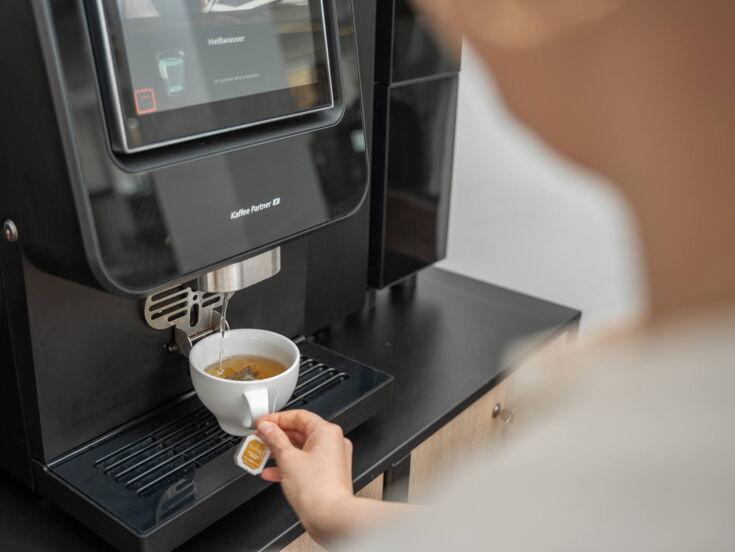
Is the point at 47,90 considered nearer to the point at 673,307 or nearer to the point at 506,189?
the point at 673,307

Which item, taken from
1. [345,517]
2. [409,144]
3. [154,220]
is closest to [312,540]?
[345,517]

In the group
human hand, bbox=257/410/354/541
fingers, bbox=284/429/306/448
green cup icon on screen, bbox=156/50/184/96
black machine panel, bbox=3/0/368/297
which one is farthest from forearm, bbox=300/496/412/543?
green cup icon on screen, bbox=156/50/184/96

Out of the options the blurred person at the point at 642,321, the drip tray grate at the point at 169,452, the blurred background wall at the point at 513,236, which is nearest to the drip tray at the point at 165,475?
the drip tray grate at the point at 169,452

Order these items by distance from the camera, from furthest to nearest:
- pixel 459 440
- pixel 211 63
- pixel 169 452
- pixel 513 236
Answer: pixel 513 236 → pixel 459 440 → pixel 169 452 → pixel 211 63

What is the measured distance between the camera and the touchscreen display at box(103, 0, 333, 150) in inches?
25.1

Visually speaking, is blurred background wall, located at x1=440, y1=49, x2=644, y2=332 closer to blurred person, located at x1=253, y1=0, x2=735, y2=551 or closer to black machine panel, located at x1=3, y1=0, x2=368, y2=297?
black machine panel, located at x1=3, y1=0, x2=368, y2=297

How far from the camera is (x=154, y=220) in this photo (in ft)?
2.18

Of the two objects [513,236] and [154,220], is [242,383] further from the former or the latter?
[513,236]

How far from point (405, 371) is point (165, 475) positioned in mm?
365

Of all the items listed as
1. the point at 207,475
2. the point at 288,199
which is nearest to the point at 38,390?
the point at 207,475

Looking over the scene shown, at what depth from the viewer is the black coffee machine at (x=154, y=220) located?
2.04 feet

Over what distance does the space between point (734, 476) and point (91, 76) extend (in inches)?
18.8

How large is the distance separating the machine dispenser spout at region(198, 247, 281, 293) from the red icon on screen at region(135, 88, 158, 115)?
0.17m

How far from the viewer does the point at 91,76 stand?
61cm
